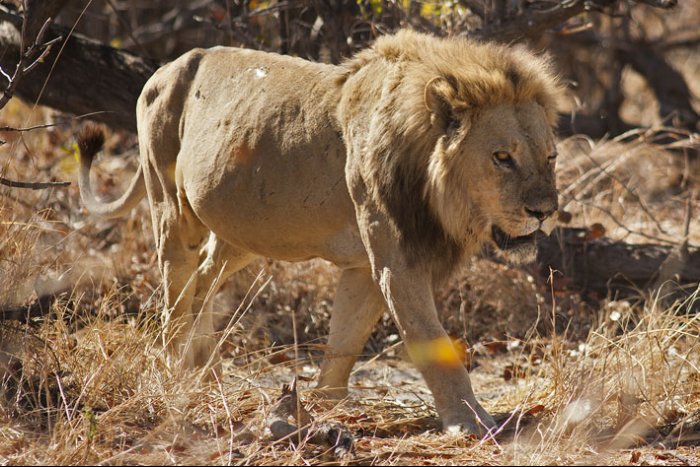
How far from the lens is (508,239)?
12.9 feet

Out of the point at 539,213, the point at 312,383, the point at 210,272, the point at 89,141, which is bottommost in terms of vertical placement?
the point at 312,383

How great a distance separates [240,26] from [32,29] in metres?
1.74

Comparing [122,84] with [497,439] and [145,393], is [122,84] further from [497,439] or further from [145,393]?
[497,439]

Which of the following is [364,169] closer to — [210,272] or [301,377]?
[210,272]

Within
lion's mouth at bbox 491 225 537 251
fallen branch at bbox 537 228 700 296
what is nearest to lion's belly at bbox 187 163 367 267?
lion's mouth at bbox 491 225 537 251

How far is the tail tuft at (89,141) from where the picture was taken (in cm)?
518

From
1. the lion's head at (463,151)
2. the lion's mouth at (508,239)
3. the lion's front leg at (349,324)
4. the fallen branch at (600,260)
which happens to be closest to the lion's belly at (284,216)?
the lion's front leg at (349,324)

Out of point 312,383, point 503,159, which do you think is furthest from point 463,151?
point 312,383

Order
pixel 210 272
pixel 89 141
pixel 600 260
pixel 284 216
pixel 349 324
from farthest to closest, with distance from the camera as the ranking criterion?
pixel 600 260 < pixel 210 272 < pixel 89 141 < pixel 349 324 < pixel 284 216

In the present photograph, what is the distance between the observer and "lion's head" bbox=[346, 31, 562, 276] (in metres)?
3.83

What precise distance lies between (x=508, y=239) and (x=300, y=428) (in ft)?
3.63

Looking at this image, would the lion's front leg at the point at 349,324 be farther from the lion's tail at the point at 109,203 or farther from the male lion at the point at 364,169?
the lion's tail at the point at 109,203

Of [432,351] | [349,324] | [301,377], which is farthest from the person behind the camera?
[301,377]

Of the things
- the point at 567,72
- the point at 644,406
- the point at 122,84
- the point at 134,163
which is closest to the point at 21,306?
the point at 122,84
